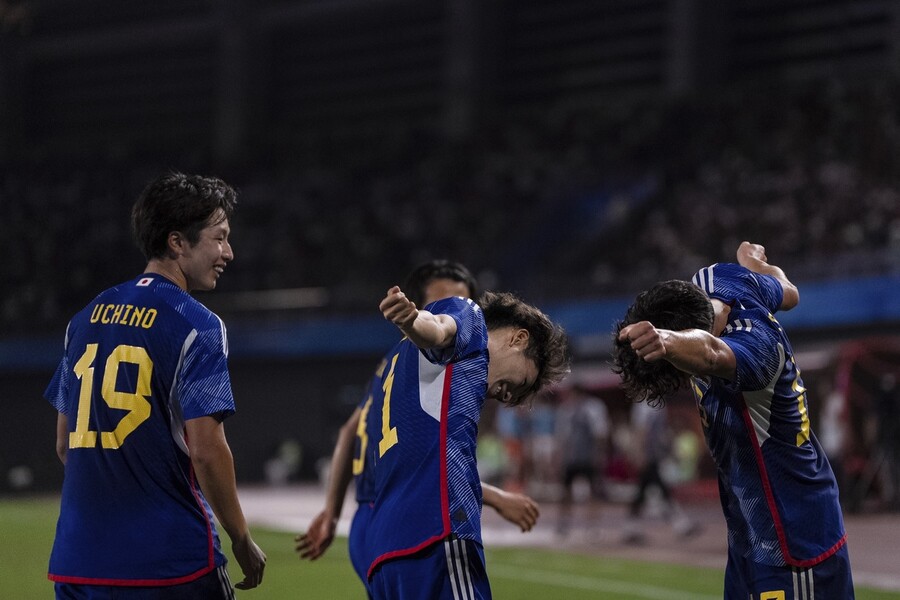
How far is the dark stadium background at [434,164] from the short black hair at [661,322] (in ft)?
53.2

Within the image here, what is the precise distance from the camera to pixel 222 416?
3.88 metres

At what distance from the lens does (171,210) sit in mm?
3959

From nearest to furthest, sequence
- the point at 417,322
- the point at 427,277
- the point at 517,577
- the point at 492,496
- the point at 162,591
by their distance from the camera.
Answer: the point at 417,322 → the point at 162,591 → the point at 492,496 → the point at 427,277 → the point at 517,577

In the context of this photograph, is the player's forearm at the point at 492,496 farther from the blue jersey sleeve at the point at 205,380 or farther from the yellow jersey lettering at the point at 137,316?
the yellow jersey lettering at the point at 137,316

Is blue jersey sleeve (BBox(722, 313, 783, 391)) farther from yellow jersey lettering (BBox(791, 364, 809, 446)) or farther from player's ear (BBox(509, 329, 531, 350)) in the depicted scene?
player's ear (BBox(509, 329, 531, 350))

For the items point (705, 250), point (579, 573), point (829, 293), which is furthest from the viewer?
point (705, 250)

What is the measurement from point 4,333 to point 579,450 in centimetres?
1959

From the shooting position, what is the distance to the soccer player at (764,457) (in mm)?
3852

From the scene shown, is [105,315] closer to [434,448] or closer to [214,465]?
[214,465]

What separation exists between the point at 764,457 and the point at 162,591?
2.01 meters

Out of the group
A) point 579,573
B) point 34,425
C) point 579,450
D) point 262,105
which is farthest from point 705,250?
point 262,105

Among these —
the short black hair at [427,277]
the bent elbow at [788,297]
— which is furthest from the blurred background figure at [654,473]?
the bent elbow at [788,297]

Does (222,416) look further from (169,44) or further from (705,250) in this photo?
(169,44)

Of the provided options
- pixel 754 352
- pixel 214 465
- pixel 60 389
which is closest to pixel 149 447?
pixel 214 465
